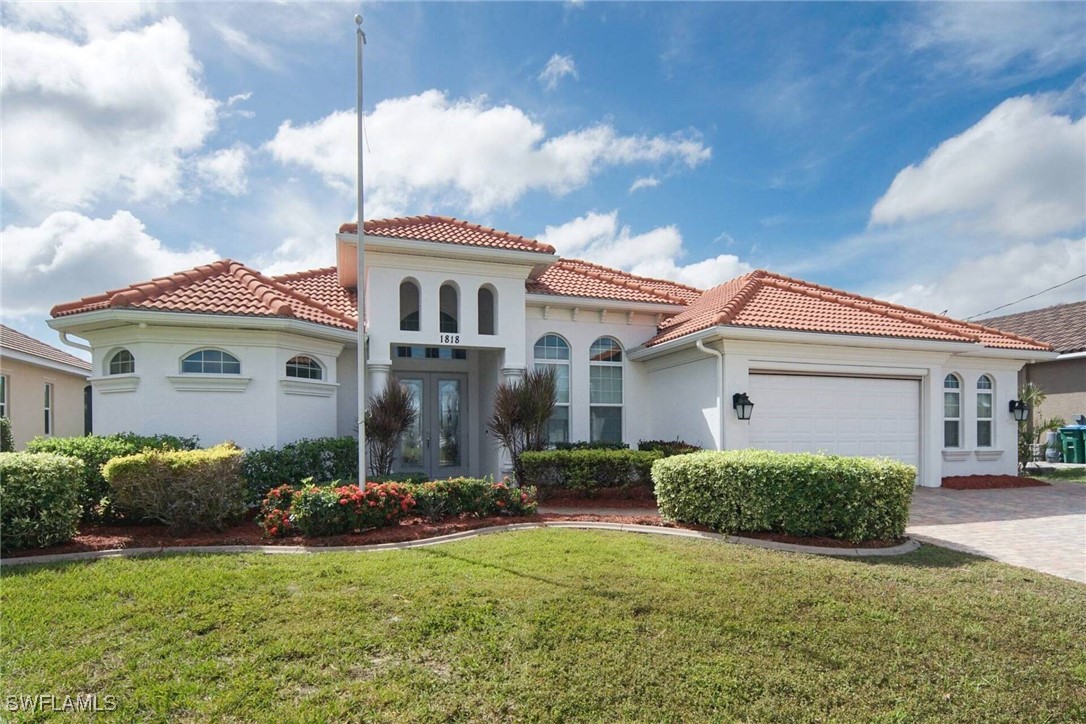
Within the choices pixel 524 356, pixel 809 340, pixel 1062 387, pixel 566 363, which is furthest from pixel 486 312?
pixel 1062 387

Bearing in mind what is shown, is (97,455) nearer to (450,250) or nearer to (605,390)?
(450,250)

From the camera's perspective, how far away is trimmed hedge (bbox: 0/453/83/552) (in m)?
6.73

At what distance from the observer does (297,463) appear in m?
9.95

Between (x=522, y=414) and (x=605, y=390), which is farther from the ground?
(x=605, y=390)

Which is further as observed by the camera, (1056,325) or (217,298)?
(1056,325)

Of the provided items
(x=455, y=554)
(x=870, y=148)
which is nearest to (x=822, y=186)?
(x=870, y=148)

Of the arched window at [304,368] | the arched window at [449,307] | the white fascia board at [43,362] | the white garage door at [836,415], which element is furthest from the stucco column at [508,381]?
the white fascia board at [43,362]

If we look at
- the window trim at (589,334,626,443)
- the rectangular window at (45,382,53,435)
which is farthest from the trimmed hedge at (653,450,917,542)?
the rectangular window at (45,382,53,435)

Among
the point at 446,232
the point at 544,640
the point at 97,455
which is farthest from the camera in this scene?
the point at 446,232

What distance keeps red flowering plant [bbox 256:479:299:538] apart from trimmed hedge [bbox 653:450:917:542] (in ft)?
19.6

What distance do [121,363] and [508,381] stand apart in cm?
736

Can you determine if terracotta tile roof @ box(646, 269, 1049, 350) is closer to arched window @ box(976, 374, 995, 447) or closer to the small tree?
arched window @ box(976, 374, 995, 447)

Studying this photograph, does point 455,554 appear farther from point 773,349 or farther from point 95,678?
point 773,349
